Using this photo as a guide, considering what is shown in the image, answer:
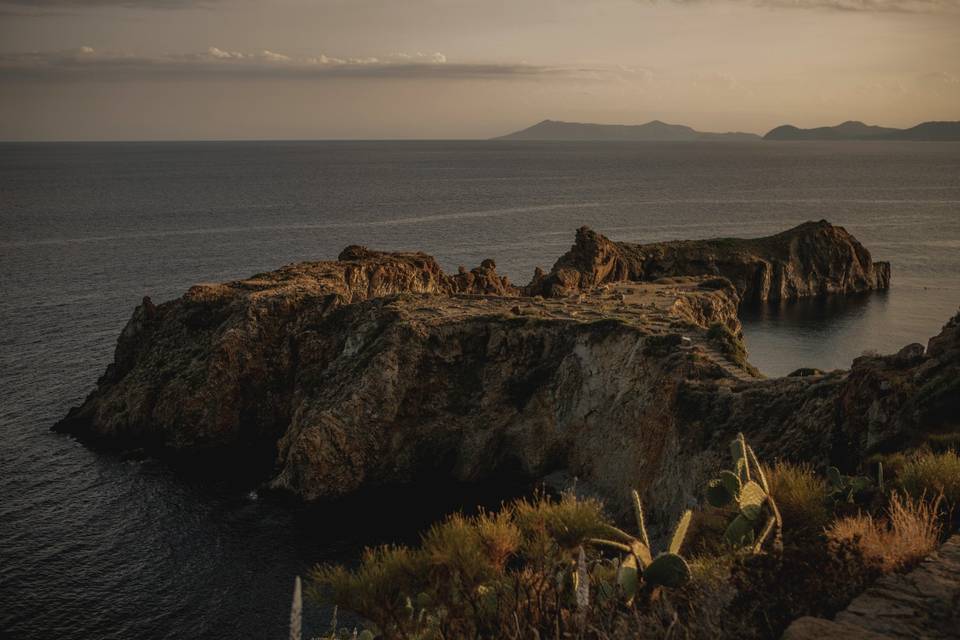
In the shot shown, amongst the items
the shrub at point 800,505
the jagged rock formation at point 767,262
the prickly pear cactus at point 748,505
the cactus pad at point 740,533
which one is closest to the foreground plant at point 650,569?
the cactus pad at point 740,533

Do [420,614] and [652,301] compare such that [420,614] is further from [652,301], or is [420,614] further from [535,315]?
[652,301]

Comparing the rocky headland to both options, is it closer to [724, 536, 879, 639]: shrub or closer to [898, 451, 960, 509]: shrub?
[898, 451, 960, 509]: shrub

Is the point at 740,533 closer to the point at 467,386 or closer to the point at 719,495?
the point at 719,495

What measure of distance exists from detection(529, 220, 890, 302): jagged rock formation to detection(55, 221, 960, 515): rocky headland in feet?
95.2

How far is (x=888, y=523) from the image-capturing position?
16812 millimetres

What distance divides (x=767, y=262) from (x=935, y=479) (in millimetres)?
107623

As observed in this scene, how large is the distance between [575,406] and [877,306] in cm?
7473

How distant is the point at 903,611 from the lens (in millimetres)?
12633

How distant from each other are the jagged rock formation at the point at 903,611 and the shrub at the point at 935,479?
312 centimetres

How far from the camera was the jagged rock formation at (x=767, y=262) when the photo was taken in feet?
362

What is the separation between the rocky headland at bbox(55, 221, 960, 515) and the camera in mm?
40750

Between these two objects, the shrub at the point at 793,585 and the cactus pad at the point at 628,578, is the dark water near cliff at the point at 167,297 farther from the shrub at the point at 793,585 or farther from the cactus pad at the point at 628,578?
→ the shrub at the point at 793,585

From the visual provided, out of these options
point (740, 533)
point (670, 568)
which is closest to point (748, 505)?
point (740, 533)

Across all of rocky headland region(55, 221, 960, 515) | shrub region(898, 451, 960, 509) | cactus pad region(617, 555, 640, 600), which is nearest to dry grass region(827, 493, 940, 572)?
shrub region(898, 451, 960, 509)
